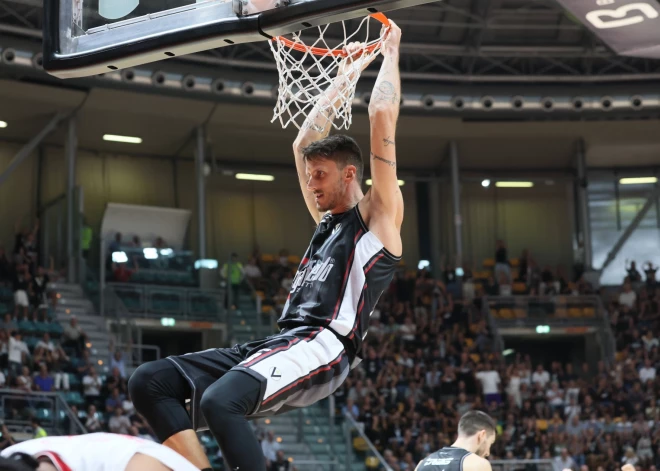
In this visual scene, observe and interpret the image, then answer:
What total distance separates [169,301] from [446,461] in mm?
16678

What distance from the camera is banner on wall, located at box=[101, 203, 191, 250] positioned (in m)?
28.7

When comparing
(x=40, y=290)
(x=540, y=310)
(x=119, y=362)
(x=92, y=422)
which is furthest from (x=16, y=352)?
(x=540, y=310)

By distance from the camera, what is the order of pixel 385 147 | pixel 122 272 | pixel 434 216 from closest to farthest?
pixel 385 147, pixel 122 272, pixel 434 216

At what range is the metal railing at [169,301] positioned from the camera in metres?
23.7

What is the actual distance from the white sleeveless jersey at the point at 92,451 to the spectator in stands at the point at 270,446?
48.7ft

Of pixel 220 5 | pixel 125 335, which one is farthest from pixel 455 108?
pixel 220 5

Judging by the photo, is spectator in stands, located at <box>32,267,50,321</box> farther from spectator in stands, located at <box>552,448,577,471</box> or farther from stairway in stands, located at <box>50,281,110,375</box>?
spectator in stands, located at <box>552,448,577,471</box>

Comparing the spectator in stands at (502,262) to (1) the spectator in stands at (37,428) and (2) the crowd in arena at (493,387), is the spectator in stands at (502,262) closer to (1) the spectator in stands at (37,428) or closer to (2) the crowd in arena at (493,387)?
(2) the crowd in arena at (493,387)

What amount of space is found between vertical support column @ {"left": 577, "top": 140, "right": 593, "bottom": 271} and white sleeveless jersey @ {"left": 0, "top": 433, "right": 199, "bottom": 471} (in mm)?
28845

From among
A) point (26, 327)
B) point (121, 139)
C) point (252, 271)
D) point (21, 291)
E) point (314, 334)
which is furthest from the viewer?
point (121, 139)

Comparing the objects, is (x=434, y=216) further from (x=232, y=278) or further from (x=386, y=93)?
(x=386, y=93)

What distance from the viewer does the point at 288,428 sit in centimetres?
1933

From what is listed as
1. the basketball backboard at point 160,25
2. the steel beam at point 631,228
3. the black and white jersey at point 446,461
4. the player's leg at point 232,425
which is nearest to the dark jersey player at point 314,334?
the player's leg at point 232,425

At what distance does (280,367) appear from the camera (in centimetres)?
503
